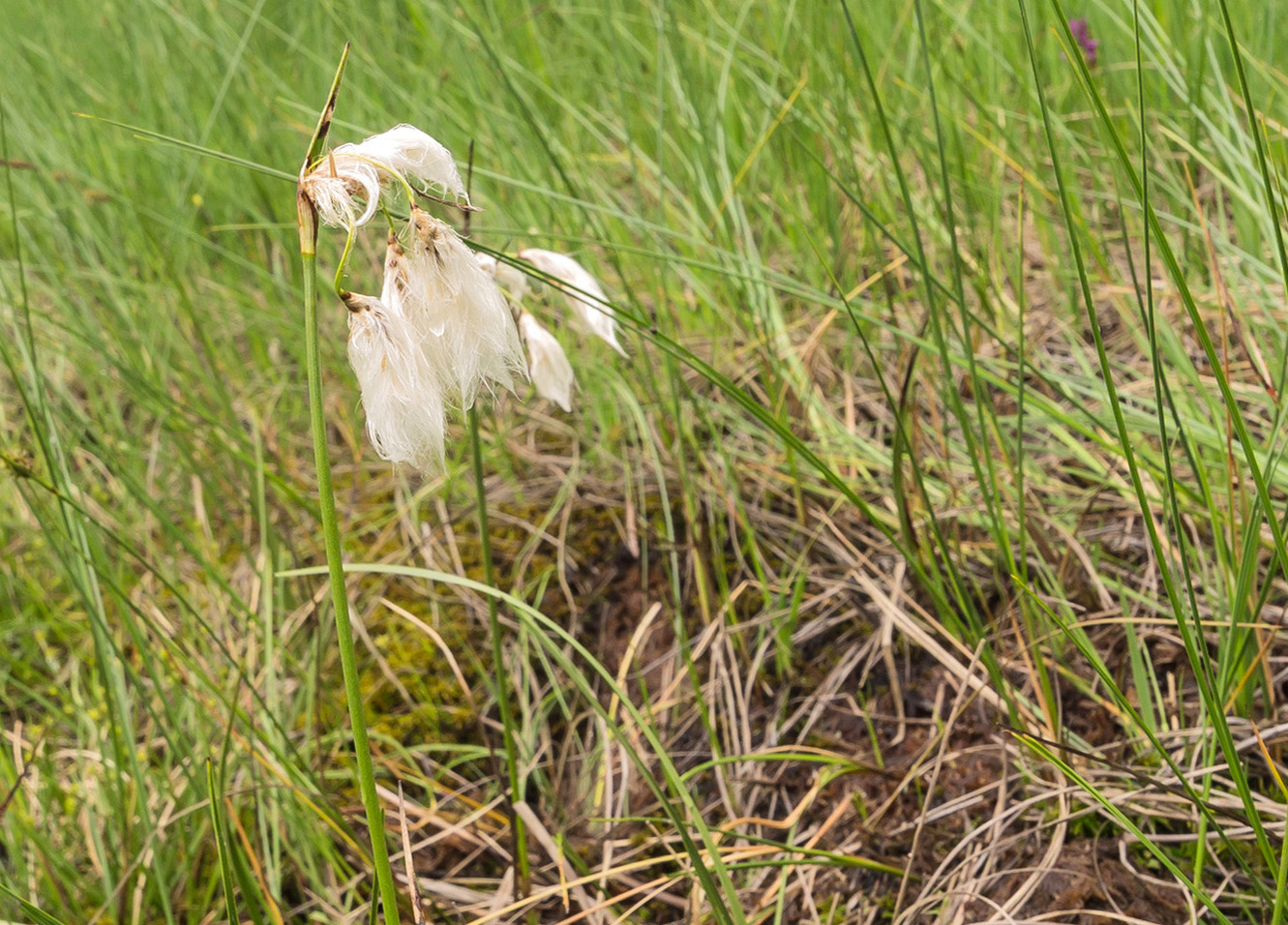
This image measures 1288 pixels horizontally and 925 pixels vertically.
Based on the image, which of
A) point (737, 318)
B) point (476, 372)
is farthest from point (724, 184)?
point (476, 372)

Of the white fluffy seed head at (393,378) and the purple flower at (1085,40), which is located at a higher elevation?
the white fluffy seed head at (393,378)

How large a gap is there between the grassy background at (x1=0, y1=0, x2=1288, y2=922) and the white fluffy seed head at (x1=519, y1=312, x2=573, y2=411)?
11cm

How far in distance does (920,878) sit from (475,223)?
4.95ft

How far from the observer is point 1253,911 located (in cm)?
87

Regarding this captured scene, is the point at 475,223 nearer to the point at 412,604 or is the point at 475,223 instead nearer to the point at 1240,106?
the point at 412,604

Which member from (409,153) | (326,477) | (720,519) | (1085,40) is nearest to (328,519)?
(326,477)

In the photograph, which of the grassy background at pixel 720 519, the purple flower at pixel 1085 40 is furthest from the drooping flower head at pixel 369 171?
the purple flower at pixel 1085 40

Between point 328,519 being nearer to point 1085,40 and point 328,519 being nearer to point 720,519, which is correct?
point 720,519

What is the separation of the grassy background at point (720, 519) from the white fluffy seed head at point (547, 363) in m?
0.11

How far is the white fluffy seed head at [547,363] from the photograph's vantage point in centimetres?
98

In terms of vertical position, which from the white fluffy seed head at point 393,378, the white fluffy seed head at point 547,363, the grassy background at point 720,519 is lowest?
the grassy background at point 720,519

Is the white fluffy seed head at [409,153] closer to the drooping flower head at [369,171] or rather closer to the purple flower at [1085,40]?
the drooping flower head at [369,171]

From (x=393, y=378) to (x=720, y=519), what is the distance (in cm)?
86

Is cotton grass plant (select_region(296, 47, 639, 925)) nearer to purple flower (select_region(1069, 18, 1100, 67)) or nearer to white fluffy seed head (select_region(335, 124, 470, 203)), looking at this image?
white fluffy seed head (select_region(335, 124, 470, 203))
